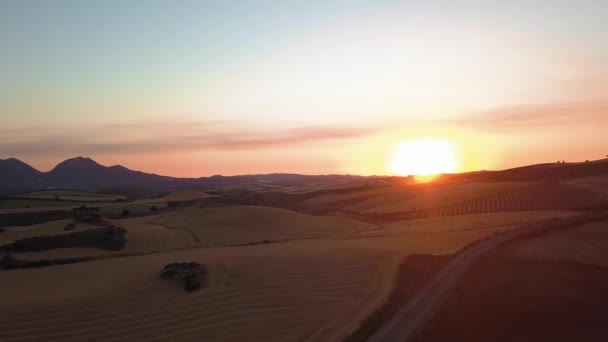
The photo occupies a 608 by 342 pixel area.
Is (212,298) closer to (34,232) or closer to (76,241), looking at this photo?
(76,241)

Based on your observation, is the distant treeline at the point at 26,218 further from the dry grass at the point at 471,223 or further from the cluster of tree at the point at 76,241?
the dry grass at the point at 471,223

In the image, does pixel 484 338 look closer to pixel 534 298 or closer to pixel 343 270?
pixel 534 298

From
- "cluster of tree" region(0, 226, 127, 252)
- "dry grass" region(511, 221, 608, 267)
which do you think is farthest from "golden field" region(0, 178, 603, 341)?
"dry grass" region(511, 221, 608, 267)

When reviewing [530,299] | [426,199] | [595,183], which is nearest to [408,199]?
[426,199]

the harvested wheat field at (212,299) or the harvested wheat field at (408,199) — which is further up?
the harvested wheat field at (408,199)

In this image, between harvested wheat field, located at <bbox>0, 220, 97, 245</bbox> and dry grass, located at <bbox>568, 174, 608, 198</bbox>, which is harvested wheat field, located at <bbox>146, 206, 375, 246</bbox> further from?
dry grass, located at <bbox>568, 174, 608, 198</bbox>

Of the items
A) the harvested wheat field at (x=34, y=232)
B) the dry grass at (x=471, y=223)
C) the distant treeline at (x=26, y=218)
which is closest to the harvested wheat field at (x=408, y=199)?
the dry grass at (x=471, y=223)
